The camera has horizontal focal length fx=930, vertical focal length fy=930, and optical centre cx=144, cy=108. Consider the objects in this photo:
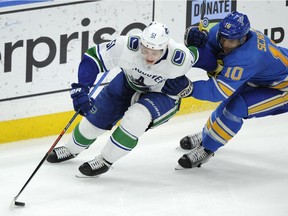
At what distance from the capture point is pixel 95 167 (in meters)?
5.27

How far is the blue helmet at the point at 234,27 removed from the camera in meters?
5.15

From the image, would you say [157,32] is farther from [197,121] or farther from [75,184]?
[197,121]

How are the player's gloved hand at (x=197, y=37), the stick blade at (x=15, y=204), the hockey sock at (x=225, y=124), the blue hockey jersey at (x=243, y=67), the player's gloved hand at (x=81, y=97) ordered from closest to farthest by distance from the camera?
1. the stick blade at (x=15, y=204)
2. the player's gloved hand at (x=81, y=97)
3. the blue hockey jersey at (x=243, y=67)
4. the player's gloved hand at (x=197, y=37)
5. the hockey sock at (x=225, y=124)

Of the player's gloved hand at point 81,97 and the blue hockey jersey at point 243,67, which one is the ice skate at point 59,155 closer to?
the player's gloved hand at point 81,97

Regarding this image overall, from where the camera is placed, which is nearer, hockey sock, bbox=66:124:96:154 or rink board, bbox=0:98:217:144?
hockey sock, bbox=66:124:96:154

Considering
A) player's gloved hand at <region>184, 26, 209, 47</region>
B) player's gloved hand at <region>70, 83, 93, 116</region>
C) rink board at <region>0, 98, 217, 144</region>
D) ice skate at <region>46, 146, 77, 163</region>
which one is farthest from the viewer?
rink board at <region>0, 98, 217, 144</region>

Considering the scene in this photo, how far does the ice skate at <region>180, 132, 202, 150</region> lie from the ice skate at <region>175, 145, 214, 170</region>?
0.33 meters

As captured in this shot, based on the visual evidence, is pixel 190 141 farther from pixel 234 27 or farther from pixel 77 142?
pixel 234 27

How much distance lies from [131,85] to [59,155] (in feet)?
2.28

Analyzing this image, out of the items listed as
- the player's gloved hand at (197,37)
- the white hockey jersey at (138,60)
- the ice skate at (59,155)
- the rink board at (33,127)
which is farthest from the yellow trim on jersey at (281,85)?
the rink board at (33,127)

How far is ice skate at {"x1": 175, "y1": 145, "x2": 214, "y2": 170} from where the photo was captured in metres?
5.55

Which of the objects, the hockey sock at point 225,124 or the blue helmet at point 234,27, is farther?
the hockey sock at point 225,124

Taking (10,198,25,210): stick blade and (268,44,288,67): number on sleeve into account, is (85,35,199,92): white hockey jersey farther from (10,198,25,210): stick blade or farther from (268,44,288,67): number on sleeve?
(10,198,25,210): stick blade

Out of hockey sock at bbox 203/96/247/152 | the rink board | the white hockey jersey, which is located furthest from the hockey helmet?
the rink board
